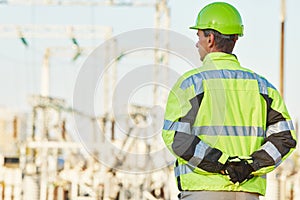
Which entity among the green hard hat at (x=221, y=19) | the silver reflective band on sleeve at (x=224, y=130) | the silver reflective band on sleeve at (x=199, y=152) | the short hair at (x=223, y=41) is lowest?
the silver reflective band on sleeve at (x=199, y=152)

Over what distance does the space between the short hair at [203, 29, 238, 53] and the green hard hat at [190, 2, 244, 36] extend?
17 millimetres

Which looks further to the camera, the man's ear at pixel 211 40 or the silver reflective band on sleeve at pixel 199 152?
the man's ear at pixel 211 40

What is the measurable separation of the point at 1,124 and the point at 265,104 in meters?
39.6

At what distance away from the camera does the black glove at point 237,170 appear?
486cm

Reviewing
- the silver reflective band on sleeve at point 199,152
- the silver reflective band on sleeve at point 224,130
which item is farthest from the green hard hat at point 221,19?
the silver reflective band on sleeve at point 199,152

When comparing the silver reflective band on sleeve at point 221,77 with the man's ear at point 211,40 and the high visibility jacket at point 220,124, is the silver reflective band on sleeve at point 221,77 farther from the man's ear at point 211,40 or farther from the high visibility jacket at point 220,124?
the man's ear at point 211,40

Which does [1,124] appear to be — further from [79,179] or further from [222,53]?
[222,53]

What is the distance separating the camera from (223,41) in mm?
5035

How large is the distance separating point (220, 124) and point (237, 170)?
0.74ft

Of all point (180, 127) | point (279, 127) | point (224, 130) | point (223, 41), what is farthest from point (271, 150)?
point (223, 41)

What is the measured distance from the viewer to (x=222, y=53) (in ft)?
16.3

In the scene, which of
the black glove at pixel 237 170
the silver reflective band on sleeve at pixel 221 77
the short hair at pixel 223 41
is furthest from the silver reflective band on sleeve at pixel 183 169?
the short hair at pixel 223 41

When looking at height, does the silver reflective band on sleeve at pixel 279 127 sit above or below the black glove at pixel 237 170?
above

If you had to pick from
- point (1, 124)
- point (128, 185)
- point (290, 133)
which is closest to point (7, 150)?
point (1, 124)
